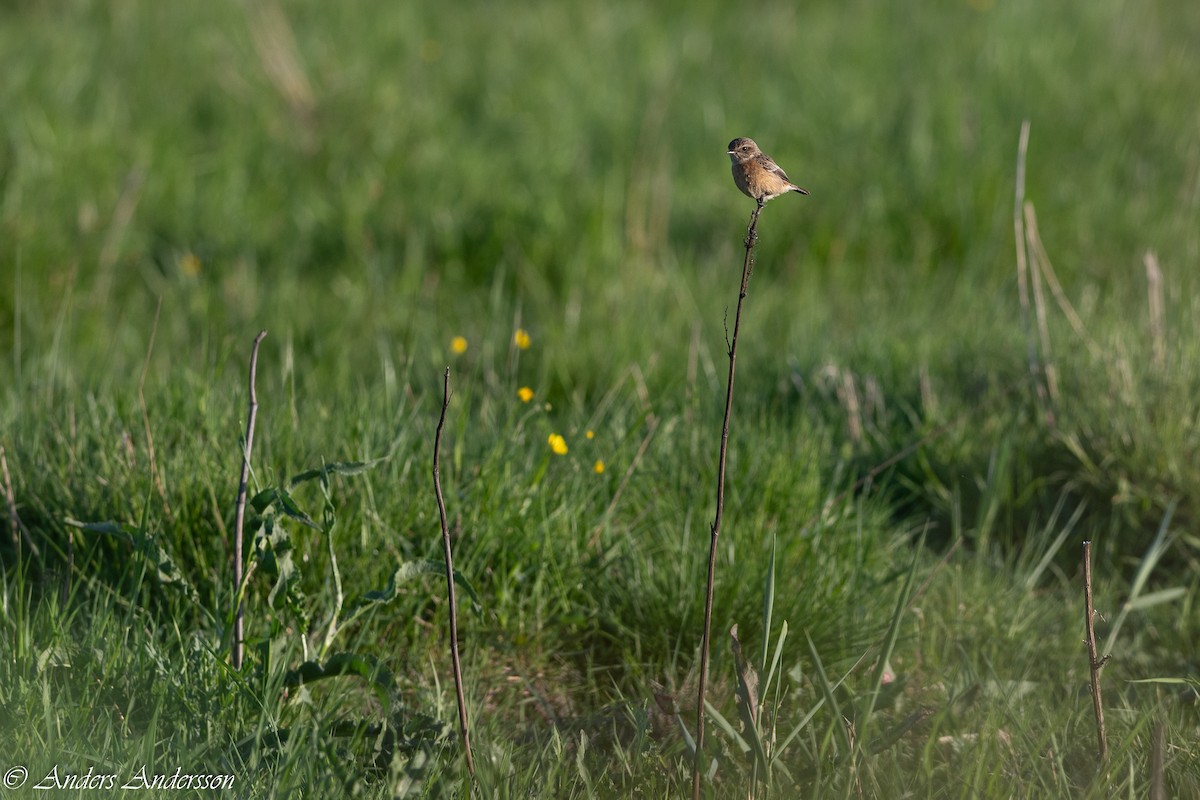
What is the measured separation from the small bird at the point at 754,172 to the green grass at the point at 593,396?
0.73 m

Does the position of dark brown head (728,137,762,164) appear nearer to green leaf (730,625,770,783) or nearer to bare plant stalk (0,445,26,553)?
green leaf (730,625,770,783)

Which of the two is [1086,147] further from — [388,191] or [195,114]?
[195,114]

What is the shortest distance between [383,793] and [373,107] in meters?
4.10

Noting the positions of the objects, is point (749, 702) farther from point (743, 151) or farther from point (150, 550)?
point (150, 550)

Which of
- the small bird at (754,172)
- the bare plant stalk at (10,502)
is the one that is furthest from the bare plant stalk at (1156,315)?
the bare plant stalk at (10,502)

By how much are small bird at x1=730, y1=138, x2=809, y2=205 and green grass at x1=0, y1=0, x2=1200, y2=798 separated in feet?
2.39

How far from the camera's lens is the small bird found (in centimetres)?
223

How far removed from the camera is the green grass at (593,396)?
221 centimetres

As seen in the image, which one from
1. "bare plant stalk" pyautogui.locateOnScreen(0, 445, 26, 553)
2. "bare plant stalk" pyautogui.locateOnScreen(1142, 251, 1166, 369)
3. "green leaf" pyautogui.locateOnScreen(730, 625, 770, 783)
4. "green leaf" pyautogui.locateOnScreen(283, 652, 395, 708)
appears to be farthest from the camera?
"bare plant stalk" pyautogui.locateOnScreen(1142, 251, 1166, 369)

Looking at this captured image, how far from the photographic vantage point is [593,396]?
3715mm

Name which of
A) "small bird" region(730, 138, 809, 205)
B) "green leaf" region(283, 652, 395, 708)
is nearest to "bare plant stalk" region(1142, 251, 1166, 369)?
"small bird" region(730, 138, 809, 205)

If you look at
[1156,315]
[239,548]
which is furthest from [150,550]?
[1156,315]

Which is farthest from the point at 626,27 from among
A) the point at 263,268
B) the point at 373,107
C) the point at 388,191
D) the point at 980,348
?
the point at 980,348

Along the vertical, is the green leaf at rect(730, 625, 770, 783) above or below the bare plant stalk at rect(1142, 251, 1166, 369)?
below
